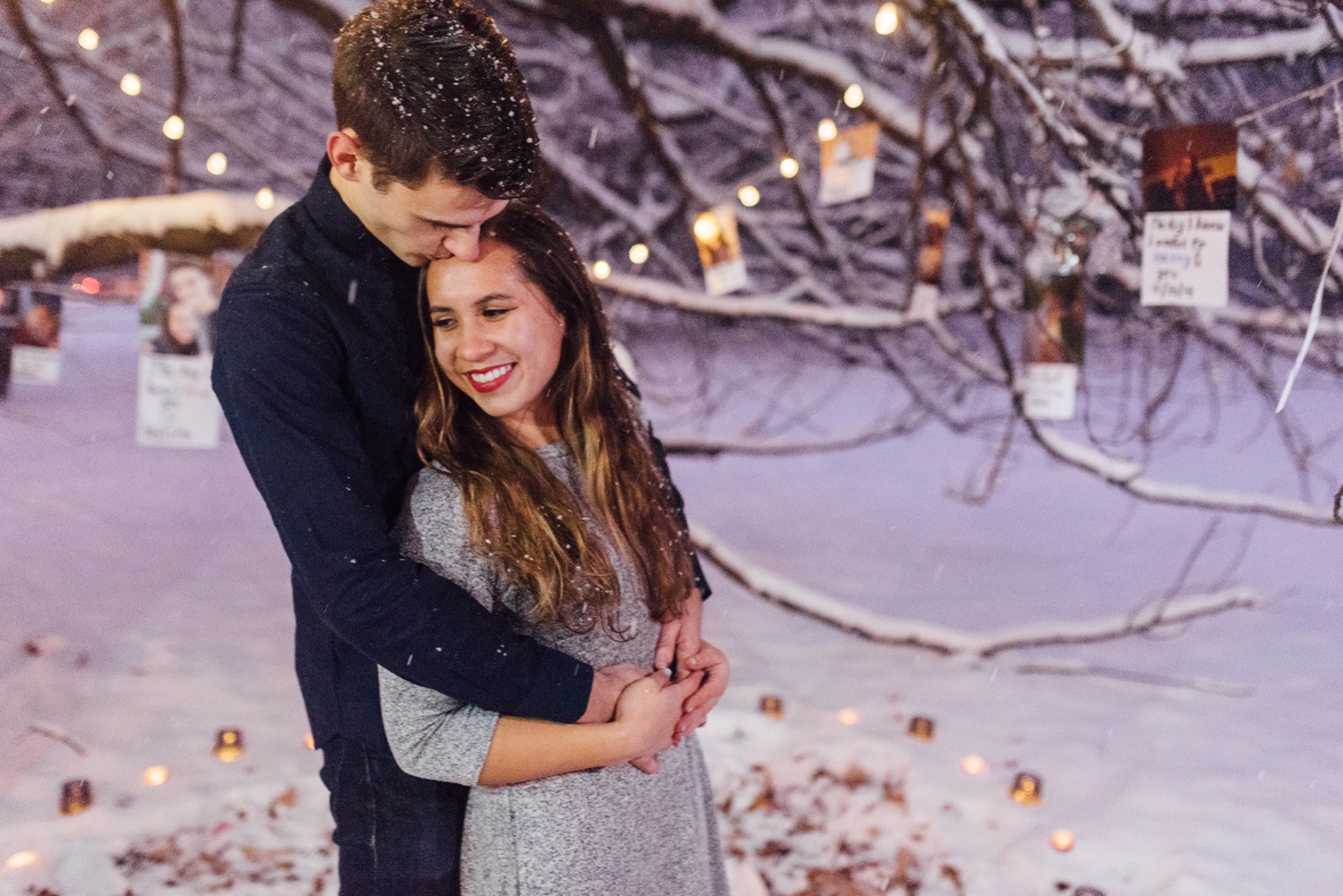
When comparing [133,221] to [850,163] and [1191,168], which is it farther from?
[1191,168]

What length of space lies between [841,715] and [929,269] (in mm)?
1759

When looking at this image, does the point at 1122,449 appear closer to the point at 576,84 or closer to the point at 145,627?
the point at 576,84

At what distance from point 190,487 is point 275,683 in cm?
325

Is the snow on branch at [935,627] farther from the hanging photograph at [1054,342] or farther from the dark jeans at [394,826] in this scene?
the dark jeans at [394,826]

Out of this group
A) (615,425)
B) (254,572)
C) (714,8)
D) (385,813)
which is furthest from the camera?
(254,572)

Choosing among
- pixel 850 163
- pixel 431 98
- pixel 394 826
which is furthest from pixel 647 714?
pixel 850 163

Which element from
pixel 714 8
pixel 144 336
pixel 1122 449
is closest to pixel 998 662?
pixel 714 8

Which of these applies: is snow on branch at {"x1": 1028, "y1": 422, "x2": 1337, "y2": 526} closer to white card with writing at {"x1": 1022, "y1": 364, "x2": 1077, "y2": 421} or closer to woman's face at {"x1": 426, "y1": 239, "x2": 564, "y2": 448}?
white card with writing at {"x1": 1022, "y1": 364, "x2": 1077, "y2": 421}

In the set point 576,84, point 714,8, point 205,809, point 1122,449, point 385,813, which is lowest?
point 205,809

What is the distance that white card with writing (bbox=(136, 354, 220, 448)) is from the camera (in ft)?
9.78

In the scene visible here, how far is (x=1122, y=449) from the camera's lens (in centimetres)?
801

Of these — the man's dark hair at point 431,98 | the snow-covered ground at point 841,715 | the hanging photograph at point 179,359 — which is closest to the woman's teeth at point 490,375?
the man's dark hair at point 431,98

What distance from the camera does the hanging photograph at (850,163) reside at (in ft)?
10.9

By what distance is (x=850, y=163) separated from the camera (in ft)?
11.1
